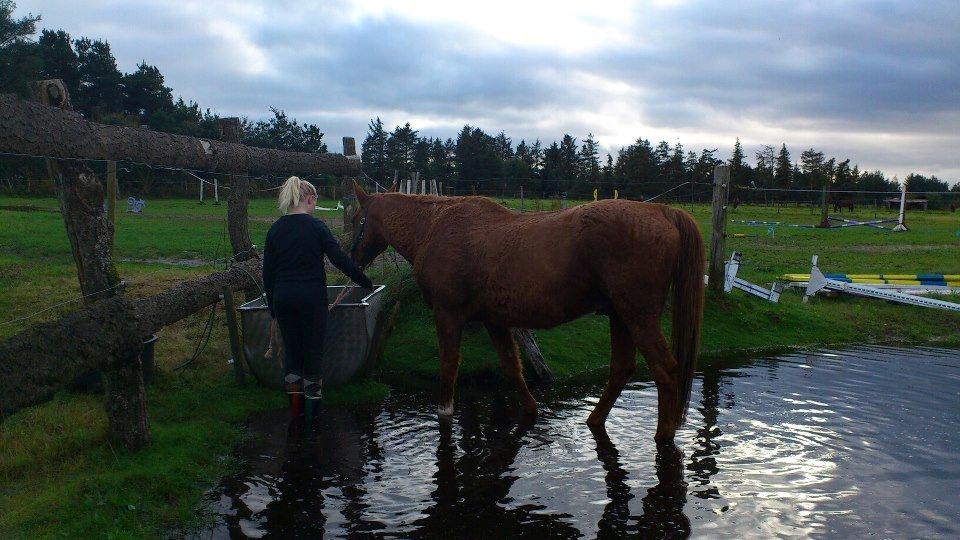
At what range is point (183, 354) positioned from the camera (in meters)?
8.11

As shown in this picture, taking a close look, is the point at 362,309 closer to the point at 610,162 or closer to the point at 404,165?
the point at 404,165

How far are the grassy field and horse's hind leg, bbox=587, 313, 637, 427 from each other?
1.97m

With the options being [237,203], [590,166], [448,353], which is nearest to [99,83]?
[590,166]

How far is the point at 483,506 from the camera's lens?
15.4 feet

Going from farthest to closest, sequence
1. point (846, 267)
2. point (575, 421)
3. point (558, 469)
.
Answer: point (846, 267) → point (575, 421) → point (558, 469)

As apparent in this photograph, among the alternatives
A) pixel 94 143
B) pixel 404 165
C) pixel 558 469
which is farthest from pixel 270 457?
pixel 404 165

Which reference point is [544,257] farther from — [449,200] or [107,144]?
[107,144]

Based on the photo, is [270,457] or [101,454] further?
[270,457]

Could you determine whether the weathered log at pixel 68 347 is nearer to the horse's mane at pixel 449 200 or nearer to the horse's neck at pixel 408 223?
the horse's neck at pixel 408 223

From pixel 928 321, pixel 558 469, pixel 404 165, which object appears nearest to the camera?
pixel 558 469

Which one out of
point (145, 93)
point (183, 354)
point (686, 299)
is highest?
point (145, 93)

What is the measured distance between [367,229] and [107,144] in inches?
114

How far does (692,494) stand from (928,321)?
9.12 m

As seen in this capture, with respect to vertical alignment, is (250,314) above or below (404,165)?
below
